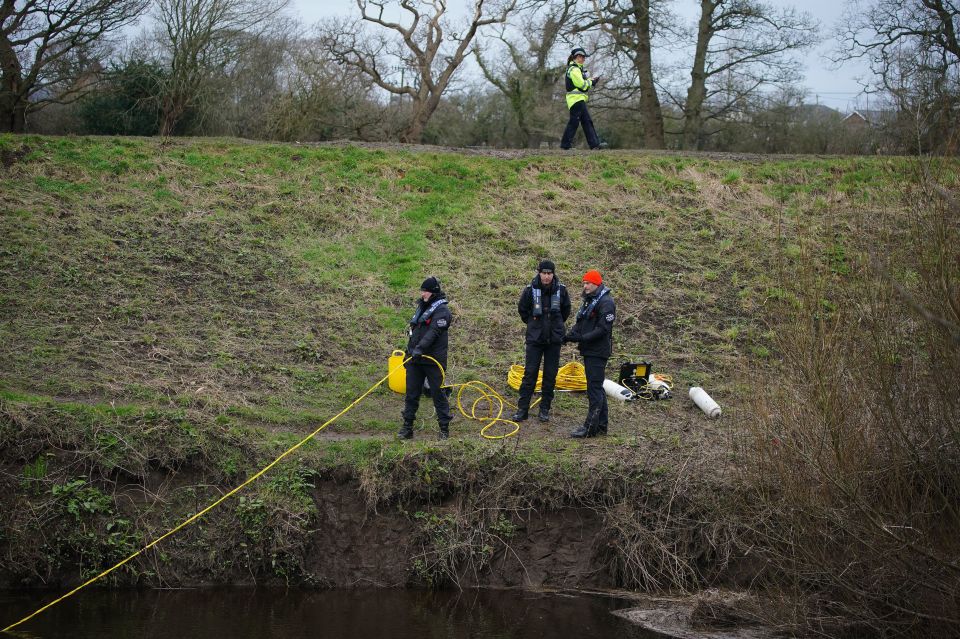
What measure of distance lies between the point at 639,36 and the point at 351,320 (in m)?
12.2

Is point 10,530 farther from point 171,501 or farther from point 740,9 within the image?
point 740,9

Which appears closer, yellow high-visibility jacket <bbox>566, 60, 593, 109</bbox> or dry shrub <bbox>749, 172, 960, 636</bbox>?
dry shrub <bbox>749, 172, 960, 636</bbox>

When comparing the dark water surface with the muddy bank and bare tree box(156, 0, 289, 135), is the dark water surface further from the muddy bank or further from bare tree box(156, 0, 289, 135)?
bare tree box(156, 0, 289, 135)

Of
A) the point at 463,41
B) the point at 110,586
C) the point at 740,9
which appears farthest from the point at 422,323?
the point at 463,41

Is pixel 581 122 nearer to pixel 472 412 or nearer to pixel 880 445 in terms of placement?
pixel 472 412

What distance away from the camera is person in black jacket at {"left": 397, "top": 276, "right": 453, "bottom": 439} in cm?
977

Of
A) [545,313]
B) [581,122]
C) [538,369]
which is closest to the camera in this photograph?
[545,313]

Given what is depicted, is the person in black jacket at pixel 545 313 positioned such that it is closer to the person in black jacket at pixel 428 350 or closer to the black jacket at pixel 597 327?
the black jacket at pixel 597 327

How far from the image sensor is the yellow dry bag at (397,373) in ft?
37.2

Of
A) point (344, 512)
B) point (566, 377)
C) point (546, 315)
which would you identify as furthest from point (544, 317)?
point (344, 512)

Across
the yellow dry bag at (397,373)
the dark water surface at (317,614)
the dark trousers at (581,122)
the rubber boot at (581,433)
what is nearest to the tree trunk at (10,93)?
the dark trousers at (581,122)

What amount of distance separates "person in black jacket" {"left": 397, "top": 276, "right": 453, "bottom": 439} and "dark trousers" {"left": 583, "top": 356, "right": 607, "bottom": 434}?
5.70ft

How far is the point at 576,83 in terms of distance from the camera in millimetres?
16109

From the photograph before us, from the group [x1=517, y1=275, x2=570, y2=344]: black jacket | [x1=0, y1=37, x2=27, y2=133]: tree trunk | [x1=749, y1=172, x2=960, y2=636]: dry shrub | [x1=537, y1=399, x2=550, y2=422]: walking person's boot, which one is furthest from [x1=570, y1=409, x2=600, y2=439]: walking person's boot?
[x1=0, y1=37, x2=27, y2=133]: tree trunk
